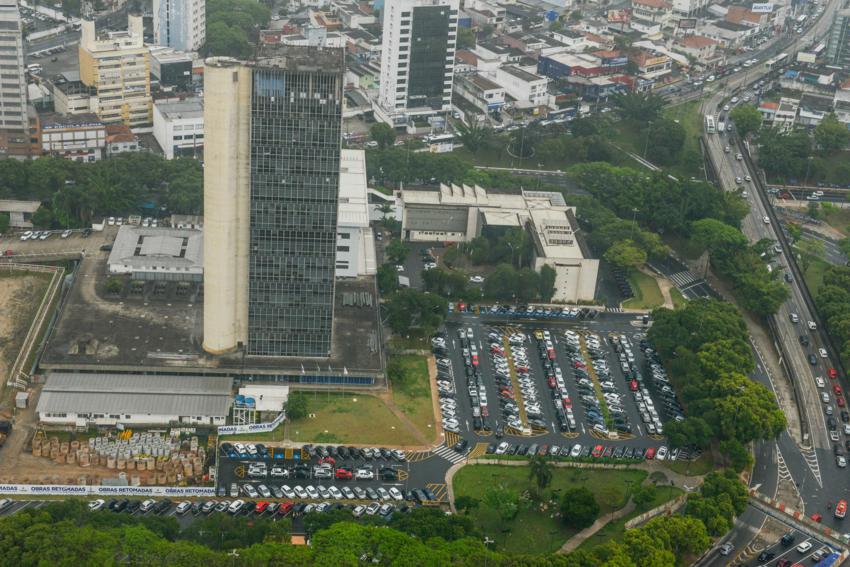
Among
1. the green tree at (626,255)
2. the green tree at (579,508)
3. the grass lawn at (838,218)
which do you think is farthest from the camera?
the grass lawn at (838,218)

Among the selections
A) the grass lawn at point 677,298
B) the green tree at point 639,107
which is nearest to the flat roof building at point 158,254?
the grass lawn at point 677,298

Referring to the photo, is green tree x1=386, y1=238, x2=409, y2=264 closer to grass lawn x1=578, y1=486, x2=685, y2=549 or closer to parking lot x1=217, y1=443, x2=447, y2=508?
parking lot x1=217, y1=443, x2=447, y2=508

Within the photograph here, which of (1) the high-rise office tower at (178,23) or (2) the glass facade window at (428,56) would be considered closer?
(2) the glass facade window at (428,56)

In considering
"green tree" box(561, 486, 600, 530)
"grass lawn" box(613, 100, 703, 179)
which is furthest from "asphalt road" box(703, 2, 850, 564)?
"grass lawn" box(613, 100, 703, 179)

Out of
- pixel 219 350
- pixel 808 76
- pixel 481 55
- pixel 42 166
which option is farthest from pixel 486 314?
pixel 808 76

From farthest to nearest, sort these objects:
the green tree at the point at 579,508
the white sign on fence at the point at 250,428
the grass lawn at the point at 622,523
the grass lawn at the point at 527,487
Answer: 1. the white sign on fence at the point at 250,428
2. the grass lawn at the point at 622,523
3. the green tree at the point at 579,508
4. the grass lawn at the point at 527,487

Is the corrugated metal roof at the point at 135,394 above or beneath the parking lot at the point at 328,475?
above

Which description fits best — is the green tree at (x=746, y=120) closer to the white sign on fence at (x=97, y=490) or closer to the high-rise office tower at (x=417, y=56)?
the high-rise office tower at (x=417, y=56)

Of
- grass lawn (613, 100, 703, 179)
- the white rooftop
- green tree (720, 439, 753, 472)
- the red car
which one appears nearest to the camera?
the red car
